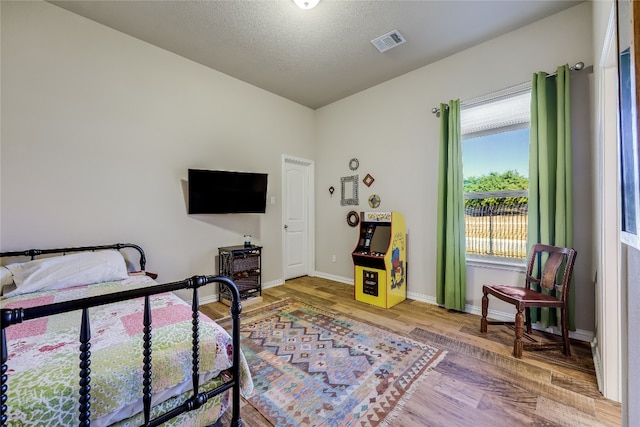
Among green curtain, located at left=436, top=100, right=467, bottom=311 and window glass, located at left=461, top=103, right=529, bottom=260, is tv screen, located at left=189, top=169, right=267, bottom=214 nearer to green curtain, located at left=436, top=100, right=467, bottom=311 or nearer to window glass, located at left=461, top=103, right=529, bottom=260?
green curtain, located at left=436, top=100, right=467, bottom=311

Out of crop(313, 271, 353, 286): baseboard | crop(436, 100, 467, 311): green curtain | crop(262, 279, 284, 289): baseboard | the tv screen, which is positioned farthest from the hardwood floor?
the tv screen

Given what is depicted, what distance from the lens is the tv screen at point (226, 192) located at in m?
3.23

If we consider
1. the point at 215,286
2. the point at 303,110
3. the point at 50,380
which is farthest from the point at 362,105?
the point at 50,380

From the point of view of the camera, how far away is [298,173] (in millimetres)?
4758

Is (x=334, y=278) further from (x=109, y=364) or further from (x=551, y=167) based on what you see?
(x=109, y=364)

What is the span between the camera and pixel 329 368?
6.64ft

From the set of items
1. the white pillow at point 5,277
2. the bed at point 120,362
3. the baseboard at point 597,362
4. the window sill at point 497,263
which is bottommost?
the baseboard at point 597,362

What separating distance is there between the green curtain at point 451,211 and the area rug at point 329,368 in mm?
998

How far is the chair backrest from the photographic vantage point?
7.06ft

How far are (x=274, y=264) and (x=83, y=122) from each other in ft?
9.45

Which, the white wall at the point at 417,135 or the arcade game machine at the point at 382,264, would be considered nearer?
the white wall at the point at 417,135

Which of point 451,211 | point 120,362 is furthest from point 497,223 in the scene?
point 120,362

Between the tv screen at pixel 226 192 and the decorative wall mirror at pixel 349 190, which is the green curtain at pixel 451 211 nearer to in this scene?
the decorative wall mirror at pixel 349 190

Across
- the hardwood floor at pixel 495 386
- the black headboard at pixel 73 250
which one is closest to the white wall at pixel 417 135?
the hardwood floor at pixel 495 386
